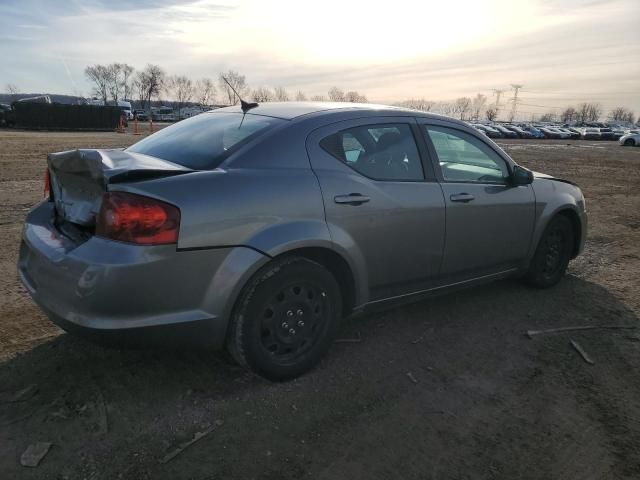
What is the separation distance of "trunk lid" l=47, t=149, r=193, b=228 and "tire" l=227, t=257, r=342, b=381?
0.78 m

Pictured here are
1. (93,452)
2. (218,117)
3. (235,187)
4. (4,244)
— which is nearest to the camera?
(93,452)

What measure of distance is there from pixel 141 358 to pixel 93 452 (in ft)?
2.91

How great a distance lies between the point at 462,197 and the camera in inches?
150

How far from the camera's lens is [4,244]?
18.0 feet

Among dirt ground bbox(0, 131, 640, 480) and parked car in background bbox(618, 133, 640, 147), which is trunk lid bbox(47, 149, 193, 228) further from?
parked car in background bbox(618, 133, 640, 147)

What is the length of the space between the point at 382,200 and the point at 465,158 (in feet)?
3.63

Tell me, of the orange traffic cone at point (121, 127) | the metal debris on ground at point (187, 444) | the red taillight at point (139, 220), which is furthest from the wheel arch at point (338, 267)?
the orange traffic cone at point (121, 127)

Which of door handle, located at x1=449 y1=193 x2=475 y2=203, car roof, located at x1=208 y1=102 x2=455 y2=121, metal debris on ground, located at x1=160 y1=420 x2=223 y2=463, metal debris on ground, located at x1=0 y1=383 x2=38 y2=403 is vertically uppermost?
car roof, located at x1=208 y1=102 x2=455 y2=121

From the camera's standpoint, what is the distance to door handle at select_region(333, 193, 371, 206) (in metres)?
3.12

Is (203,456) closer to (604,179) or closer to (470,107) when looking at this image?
(604,179)

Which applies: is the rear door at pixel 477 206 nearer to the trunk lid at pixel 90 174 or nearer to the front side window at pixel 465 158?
the front side window at pixel 465 158

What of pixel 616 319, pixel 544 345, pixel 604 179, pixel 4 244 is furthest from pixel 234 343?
pixel 604 179

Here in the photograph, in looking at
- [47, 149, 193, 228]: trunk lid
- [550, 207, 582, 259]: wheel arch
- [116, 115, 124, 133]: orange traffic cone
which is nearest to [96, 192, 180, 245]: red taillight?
[47, 149, 193, 228]: trunk lid

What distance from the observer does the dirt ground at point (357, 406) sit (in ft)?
7.92
